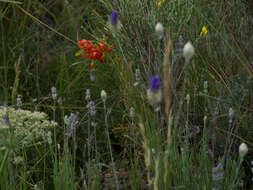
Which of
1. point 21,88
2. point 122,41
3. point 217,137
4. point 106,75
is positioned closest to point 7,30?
point 21,88

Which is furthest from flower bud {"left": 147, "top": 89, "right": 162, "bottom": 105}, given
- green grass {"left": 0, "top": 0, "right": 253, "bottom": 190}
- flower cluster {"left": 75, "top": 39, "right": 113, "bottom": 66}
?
flower cluster {"left": 75, "top": 39, "right": 113, "bottom": 66}

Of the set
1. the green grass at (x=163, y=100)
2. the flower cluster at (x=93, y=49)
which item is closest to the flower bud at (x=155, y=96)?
the green grass at (x=163, y=100)

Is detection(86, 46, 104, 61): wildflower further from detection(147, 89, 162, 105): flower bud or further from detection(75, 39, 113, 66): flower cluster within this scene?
detection(147, 89, 162, 105): flower bud

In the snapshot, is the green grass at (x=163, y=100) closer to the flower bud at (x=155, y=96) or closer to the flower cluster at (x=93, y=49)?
the flower cluster at (x=93, y=49)

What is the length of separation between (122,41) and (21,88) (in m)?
0.93

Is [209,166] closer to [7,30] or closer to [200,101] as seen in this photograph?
[200,101]

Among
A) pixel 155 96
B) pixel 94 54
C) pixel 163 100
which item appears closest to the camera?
pixel 155 96

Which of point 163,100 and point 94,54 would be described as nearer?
point 163,100

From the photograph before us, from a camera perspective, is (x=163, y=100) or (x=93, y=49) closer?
(x=163, y=100)

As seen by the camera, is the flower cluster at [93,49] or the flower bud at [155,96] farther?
the flower cluster at [93,49]

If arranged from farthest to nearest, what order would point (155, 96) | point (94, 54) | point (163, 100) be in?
point (94, 54)
point (163, 100)
point (155, 96)

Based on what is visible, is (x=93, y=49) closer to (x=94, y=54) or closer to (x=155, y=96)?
(x=94, y=54)

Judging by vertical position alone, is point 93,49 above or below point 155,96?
above

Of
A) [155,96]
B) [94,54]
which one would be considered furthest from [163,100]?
[155,96]
